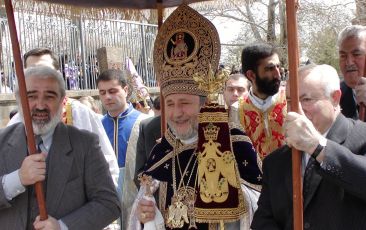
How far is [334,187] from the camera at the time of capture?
9.41 feet

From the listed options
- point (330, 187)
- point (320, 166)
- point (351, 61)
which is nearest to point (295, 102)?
point (320, 166)

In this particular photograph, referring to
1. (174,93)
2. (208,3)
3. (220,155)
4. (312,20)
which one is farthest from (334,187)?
(312,20)

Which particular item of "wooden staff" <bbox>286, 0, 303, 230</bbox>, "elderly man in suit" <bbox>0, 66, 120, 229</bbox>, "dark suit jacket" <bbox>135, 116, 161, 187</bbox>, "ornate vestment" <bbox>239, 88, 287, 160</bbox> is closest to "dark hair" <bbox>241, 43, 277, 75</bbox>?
"ornate vestment" <bbox>239, 88, 287, 160</bbox>

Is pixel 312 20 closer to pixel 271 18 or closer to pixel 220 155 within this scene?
pixel 271 18

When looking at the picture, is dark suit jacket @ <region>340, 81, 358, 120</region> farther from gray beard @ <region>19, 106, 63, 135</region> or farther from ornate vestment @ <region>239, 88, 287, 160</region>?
gray beard @ <region>19, 106, 63, 135</region>

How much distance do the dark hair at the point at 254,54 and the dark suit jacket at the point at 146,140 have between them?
96cm

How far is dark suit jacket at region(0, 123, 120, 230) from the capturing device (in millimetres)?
3430

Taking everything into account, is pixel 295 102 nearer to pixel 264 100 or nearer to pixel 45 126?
pixel 45 126

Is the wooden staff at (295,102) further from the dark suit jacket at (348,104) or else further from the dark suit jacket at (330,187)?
the dark suit jacket at (348,104)

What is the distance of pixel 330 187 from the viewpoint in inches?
113

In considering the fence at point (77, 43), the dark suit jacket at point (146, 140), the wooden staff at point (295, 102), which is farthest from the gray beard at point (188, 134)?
the fence at point (77, 43)

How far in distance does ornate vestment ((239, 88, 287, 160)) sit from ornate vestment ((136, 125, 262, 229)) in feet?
3.89

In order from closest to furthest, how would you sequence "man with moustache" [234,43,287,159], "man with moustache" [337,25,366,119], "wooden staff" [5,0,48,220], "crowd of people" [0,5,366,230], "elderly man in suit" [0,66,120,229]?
1. "crowd of people" [0,5,366,230]
2. "wooden staff" [5,0,48,220]
3. "elderly man in suit" [0,66,120,229]
4. "man with moustache" [337,25,366,119]
5. "man with moustache" [234,43,287,159]

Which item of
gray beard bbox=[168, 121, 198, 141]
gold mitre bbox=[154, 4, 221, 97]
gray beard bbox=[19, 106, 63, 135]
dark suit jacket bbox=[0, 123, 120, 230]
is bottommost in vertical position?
dark suit jacket bbox=[0, 123, 120, 230]
